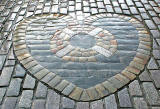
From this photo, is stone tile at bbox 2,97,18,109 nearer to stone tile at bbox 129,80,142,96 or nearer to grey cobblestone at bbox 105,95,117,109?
grey cobblestone at bbox 105,95,117,109

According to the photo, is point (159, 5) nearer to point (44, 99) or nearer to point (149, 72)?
point (149, 72)

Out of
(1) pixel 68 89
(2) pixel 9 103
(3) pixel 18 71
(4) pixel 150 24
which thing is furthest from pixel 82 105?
(4) pixel 150 24

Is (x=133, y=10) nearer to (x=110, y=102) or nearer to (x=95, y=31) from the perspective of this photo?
(x=95, y=31)

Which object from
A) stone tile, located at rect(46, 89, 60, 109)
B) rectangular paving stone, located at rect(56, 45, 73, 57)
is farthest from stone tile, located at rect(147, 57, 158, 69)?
stone tile, located at rect(46, 89, 60, 109)

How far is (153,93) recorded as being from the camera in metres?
2.96

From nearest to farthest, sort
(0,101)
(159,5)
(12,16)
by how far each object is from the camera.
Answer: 1. (0,101)
2. (12,16)
3. (159,5)

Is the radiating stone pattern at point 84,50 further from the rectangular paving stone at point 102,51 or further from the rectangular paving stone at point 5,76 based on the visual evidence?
the rectangular paving stone at point 5,76

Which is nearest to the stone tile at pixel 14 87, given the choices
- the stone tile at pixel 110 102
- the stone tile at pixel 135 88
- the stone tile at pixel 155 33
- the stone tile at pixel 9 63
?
the stone tile at pixel 9 63

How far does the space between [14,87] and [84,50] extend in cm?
150

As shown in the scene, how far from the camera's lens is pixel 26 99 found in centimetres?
289

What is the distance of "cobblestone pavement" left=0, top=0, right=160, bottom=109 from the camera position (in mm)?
2918

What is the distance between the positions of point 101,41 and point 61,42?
0.85 m

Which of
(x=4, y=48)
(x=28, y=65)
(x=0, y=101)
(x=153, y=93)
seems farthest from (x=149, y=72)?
(x=4, y=48)

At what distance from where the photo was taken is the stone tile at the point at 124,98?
111 inches
